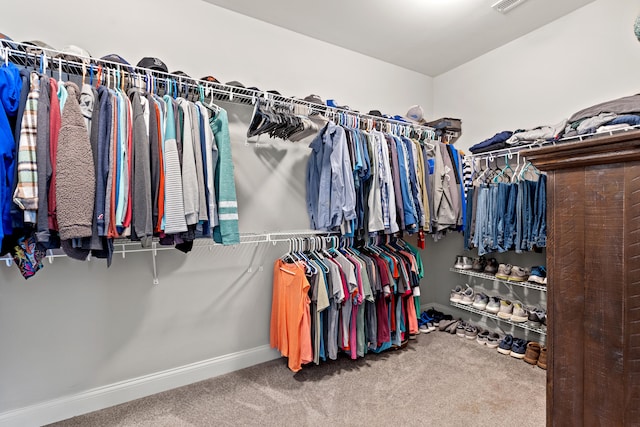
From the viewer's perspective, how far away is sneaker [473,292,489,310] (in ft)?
9.16

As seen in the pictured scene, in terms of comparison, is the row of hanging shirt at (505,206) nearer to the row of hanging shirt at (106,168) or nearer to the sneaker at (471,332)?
the sneaker at (471,332)

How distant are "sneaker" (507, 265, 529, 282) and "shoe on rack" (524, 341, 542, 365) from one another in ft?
1.55

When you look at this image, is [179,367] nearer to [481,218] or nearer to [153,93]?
[153,93]

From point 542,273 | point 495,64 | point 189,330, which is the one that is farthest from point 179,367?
point 495,64

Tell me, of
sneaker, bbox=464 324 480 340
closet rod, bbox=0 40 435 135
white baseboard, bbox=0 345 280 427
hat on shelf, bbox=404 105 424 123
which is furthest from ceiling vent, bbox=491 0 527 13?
white baseboard, bbox=0 345 280 427

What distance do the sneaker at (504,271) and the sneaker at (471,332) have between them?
555 mm

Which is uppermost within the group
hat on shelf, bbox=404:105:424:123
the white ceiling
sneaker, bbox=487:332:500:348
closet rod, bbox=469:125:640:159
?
the white ceiling

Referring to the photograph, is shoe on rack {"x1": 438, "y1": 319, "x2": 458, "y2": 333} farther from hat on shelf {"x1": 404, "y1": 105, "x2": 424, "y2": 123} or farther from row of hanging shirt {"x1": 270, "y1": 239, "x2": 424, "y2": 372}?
hat on shelf {"x1": 404, "y1": 105, "x2": 424, "y2": 123}

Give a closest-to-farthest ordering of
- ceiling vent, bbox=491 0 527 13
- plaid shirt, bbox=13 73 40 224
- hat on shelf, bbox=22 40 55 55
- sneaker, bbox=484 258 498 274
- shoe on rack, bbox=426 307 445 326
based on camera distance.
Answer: plaid shirt, bbox=13 73 40 224 < hat on shelf, bbox=22 40 55 55 < ceiling vent, bbox=491 0 527 13 < sneaker, bbox=484 258 498 274 < shoe on rack, bbox=426 307 445 326

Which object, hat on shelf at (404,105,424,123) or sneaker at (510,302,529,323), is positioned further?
hat on shelf at (404,105,424,123)

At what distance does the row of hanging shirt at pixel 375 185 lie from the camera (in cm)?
219

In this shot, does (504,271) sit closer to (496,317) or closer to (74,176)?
(496,317)

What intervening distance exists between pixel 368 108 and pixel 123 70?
2010mm

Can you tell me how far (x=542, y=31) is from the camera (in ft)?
8.49
